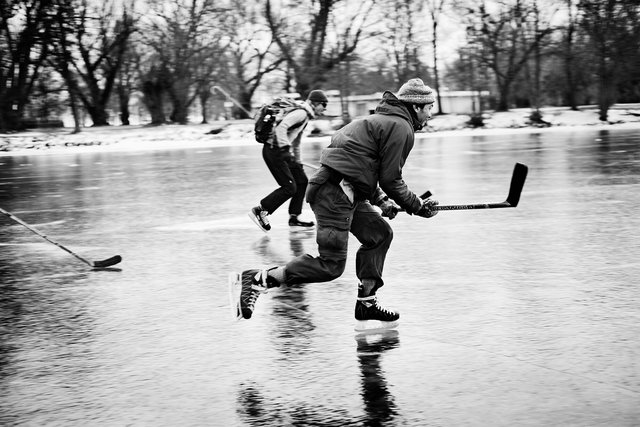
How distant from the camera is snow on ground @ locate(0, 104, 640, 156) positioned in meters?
34.5

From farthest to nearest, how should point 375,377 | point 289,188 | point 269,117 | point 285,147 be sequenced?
1. point 289,188
2. point 269,117
3. point 285,147
4. point 375,377

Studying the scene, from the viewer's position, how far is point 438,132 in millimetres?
35000

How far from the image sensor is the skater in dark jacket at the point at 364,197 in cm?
517

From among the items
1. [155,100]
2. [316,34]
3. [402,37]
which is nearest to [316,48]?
[316,34]

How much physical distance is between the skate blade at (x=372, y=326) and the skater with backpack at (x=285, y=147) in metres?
4.39

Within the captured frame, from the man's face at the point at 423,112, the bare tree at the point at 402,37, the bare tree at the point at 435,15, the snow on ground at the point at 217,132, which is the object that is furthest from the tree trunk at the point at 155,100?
the man's face at the point at 423,112

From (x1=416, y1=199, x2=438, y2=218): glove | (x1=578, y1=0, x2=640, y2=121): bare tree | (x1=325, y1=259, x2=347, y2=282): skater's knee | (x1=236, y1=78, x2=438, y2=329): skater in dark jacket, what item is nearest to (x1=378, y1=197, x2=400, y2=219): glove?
(x1=236, y1=78, x2=438, y2=329): skater in dark jacket

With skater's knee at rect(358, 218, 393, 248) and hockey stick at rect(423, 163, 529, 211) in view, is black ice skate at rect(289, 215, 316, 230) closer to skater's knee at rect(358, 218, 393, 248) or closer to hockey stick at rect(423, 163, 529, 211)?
hockey stick at rect(423, 163, 529, 211)

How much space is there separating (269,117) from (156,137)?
28310 mm

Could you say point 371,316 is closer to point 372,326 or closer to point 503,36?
point 372,326

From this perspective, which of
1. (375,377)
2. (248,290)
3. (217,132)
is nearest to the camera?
(375,377)

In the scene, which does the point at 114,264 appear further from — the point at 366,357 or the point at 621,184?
the point at 621,184

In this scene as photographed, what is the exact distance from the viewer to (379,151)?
5.18m

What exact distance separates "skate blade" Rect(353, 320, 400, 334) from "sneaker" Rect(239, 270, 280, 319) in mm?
586
